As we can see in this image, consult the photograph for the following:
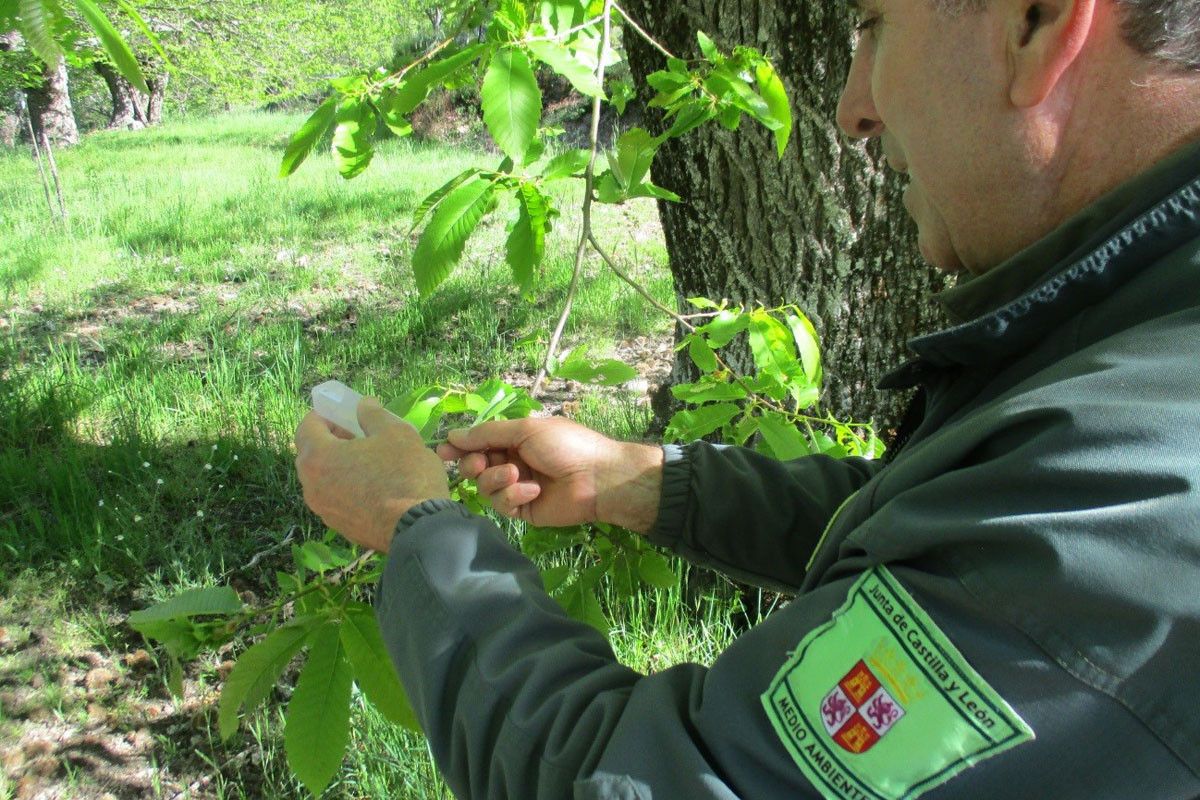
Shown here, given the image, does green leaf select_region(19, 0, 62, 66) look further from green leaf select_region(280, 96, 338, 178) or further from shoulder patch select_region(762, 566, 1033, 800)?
shoulder patch select_region(762, 566, 1033, 800)

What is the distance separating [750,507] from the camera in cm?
124

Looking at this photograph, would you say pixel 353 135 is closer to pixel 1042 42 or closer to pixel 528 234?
pixel 528 234

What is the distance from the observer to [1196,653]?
0.54 m

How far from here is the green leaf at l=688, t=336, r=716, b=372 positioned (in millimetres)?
1491

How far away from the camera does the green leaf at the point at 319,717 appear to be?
1068mm

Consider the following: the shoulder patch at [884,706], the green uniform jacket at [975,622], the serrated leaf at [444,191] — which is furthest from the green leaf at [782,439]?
the shoulder patch at [884,706]

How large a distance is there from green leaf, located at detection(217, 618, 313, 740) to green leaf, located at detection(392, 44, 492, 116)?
87 centimetres

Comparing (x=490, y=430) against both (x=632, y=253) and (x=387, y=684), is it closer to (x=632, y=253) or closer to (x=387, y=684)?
(x=387, y=684)

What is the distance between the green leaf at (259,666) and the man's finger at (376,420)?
0.26m

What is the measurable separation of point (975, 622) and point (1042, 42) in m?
0.49

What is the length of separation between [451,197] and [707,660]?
53.3 inches

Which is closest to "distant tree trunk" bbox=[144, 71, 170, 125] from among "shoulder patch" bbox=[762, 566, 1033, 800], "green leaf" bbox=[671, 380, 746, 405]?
"green leaf" bbox=[671, 380, 746, 405]

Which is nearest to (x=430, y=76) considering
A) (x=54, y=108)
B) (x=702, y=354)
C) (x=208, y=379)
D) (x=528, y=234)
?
(x=528, y=234)

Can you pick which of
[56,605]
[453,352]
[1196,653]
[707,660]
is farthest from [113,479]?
[1196,653]
